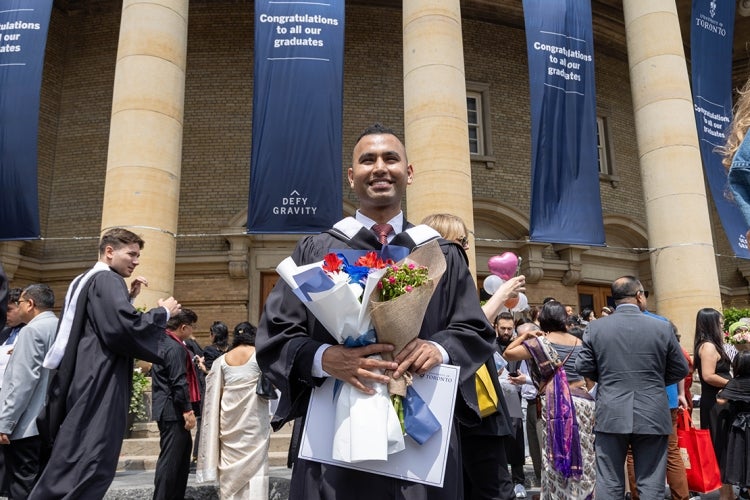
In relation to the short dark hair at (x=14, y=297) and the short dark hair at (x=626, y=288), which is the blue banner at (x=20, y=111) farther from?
the short dark hair at (x=626, y=288)

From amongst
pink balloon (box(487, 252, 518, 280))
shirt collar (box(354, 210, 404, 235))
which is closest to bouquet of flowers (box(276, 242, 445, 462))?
shirt collar (box(354, 210, 404, 235))

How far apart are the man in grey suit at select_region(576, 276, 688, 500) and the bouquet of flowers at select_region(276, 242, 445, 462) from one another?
10.5 ft

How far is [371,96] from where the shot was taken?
17.5 m

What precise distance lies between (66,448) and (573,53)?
37.2 feet

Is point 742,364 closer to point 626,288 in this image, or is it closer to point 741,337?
point 741,337

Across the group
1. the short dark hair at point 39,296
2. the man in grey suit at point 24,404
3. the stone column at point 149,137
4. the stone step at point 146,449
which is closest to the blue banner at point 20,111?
the stone column at point 149,137

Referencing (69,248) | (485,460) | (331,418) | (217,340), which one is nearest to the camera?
(331,418)

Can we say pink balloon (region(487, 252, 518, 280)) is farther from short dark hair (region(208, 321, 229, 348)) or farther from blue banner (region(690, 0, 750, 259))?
blue banner (region(690, 0, 750, 259))

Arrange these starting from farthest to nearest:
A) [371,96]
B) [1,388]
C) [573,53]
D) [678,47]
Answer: [371,96] → [678,47] → [573,53] → [1,388]

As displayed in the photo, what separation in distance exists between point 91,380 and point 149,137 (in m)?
7.89

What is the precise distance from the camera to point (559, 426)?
4.78m

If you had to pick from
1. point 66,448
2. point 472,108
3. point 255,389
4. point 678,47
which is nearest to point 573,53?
point 678,47

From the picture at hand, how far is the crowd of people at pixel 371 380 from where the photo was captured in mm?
2244

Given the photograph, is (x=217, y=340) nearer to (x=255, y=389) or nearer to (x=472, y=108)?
(x=255, y=389)
